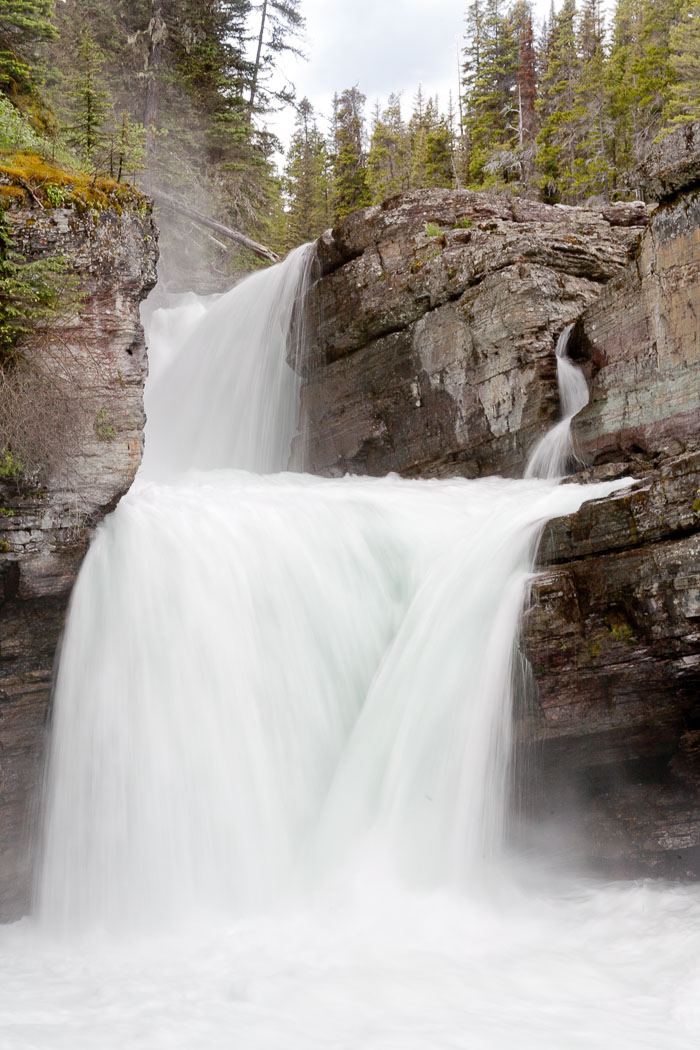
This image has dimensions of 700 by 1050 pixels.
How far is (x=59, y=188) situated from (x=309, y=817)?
20.1 feet

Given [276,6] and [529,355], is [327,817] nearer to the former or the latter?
[529,355]

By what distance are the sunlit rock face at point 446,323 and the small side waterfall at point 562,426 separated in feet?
0.51

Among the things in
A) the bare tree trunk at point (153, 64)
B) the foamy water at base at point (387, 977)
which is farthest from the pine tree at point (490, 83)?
the foamy water at base at point (387, 977)

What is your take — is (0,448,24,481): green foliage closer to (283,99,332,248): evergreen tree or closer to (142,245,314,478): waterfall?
(142,245,314,478): waterfall

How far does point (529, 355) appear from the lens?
35.0 ft

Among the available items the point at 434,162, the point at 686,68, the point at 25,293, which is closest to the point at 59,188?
the point at 25,293

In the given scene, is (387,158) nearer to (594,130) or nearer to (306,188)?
(306,188)

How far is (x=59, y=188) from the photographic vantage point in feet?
22.7

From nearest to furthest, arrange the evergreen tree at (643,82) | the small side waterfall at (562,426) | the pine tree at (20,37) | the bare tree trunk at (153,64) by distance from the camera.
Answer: the small side waterfall at (562,426), the pine tree at (20,37), the bare tree trunk at (153,64), the evergreen tree at (643,82)

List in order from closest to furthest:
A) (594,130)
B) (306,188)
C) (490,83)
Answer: (594,130), (306,188), (490,83)

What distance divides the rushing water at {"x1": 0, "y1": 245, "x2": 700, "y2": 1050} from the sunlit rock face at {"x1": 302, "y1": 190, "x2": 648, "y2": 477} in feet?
8.23

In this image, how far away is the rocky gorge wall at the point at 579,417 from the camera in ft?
20.2

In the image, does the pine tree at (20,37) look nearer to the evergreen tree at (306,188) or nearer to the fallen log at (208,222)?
the fallen log at (208,222)

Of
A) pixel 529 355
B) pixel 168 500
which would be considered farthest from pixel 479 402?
pixel 168 500
